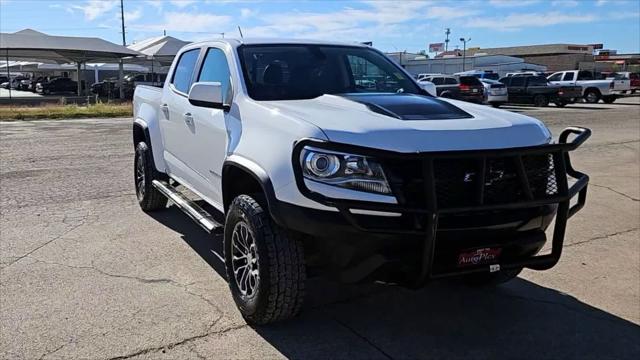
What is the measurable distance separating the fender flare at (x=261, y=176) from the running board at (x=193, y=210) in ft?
1.81

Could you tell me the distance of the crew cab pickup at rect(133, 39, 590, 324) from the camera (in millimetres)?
3146

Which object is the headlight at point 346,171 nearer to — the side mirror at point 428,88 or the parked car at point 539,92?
the side mirror at point 428,88

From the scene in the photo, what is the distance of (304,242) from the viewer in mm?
3590

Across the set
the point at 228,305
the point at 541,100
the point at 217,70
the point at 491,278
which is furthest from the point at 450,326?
the point at 541,100

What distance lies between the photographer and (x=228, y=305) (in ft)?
13.8

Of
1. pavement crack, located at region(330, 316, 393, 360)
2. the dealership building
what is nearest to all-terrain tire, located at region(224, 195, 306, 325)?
pavement crack, located at region(330, 316, 393, 360)

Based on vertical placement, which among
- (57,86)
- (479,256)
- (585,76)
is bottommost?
(479,256)

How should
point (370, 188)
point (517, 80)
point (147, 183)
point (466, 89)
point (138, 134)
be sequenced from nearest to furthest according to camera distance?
1. point (370, 188)
2. point (147, 183)
3. point (138, 134)
4. point (466, 89)
5. point (517, 80)

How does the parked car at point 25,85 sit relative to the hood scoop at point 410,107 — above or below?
above

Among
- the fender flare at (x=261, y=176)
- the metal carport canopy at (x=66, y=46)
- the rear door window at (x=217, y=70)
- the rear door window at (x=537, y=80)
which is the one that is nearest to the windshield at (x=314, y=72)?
the rear door window at (x=217, y=70)

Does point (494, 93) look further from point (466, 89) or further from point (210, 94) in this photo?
point (210, 94)

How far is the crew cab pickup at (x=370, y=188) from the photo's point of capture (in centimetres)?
315

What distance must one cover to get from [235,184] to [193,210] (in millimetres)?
913

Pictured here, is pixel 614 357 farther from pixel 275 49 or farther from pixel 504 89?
pixel 504 89
